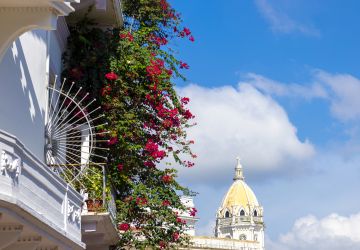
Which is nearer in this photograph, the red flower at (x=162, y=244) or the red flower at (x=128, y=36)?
the red flower at (x=162, y=244)

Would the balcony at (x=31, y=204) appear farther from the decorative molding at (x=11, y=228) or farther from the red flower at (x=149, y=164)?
the red flower at (x=149, y=164)

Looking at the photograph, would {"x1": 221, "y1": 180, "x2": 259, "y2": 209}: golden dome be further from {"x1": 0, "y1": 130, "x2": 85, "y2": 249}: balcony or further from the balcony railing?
{"x1": 0, "y1": 130, "x2": 85, "y2": 249}: balcony

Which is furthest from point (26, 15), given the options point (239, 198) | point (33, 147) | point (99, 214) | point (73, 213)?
point (239, 198)

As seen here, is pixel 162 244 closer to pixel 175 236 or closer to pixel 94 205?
pixel 175 236

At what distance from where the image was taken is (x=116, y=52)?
1889cm

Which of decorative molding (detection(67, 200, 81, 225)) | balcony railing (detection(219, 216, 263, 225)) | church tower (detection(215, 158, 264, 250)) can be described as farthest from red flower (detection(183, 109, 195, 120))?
balcony railing (detection(219, 216, 263, 225))

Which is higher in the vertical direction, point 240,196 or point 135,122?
point 240,196

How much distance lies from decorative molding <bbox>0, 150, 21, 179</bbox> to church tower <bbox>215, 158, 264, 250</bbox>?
140m

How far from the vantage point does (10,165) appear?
9164 millimetres

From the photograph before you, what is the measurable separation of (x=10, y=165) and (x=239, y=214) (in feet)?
479

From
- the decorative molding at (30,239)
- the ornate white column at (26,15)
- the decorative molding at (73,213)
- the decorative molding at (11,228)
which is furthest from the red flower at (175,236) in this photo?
the decorative molding at (11,228)

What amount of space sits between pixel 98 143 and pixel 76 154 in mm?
709

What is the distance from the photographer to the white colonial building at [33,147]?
949 centimetres

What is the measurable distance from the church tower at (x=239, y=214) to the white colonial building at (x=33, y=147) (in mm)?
134262
